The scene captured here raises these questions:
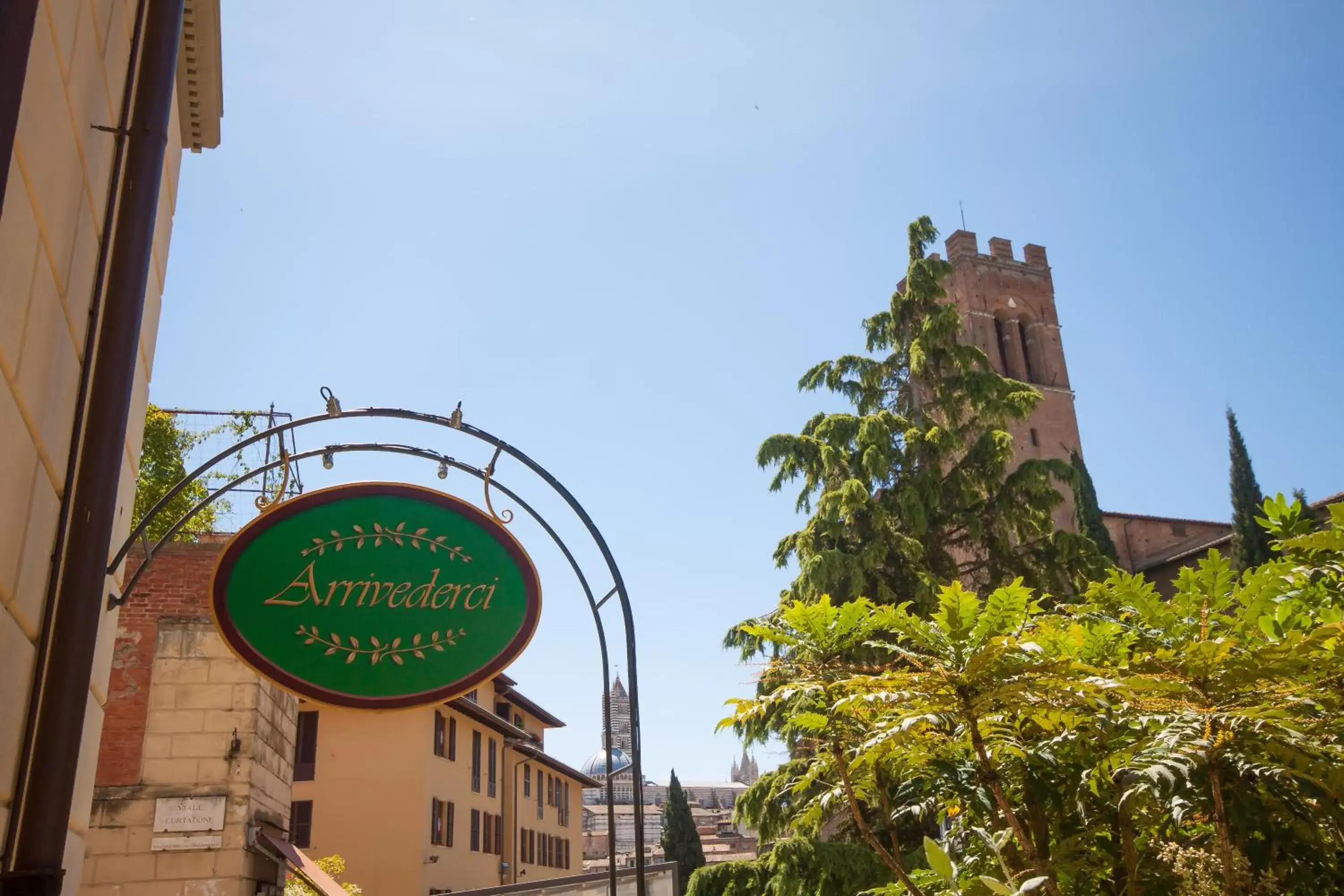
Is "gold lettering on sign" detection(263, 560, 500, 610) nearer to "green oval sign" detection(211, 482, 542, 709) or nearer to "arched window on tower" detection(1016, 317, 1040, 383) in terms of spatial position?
"green oval sign" detection(211, 482, 542, 709)

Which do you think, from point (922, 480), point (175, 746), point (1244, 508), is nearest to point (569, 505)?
point (175, 746)

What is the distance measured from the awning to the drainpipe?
9119mm

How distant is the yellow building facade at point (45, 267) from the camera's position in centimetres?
238

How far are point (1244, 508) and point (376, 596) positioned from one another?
38.4m

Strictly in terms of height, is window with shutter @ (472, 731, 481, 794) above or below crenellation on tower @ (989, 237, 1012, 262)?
below

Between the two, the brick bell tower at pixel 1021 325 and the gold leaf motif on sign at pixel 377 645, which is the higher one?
the brick bell tower at pixel 1021 325

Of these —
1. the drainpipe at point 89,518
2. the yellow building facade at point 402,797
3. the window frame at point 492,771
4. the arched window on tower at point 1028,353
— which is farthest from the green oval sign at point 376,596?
the arched window on tower at point 1028,353

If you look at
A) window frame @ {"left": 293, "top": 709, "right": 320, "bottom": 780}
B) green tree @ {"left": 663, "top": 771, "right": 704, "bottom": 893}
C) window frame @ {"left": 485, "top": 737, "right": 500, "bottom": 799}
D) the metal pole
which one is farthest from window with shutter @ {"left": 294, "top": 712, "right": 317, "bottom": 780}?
the metal pole

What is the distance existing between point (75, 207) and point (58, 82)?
337 mm

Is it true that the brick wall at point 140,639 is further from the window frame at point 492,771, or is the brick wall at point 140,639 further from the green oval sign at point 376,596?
the window frame at point 492,771

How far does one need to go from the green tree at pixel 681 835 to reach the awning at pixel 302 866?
115 ft

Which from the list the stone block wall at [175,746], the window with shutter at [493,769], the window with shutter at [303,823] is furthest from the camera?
the window with shutter at [493,769]

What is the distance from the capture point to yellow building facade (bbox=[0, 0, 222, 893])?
2.38 meters

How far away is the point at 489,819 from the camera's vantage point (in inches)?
1344
